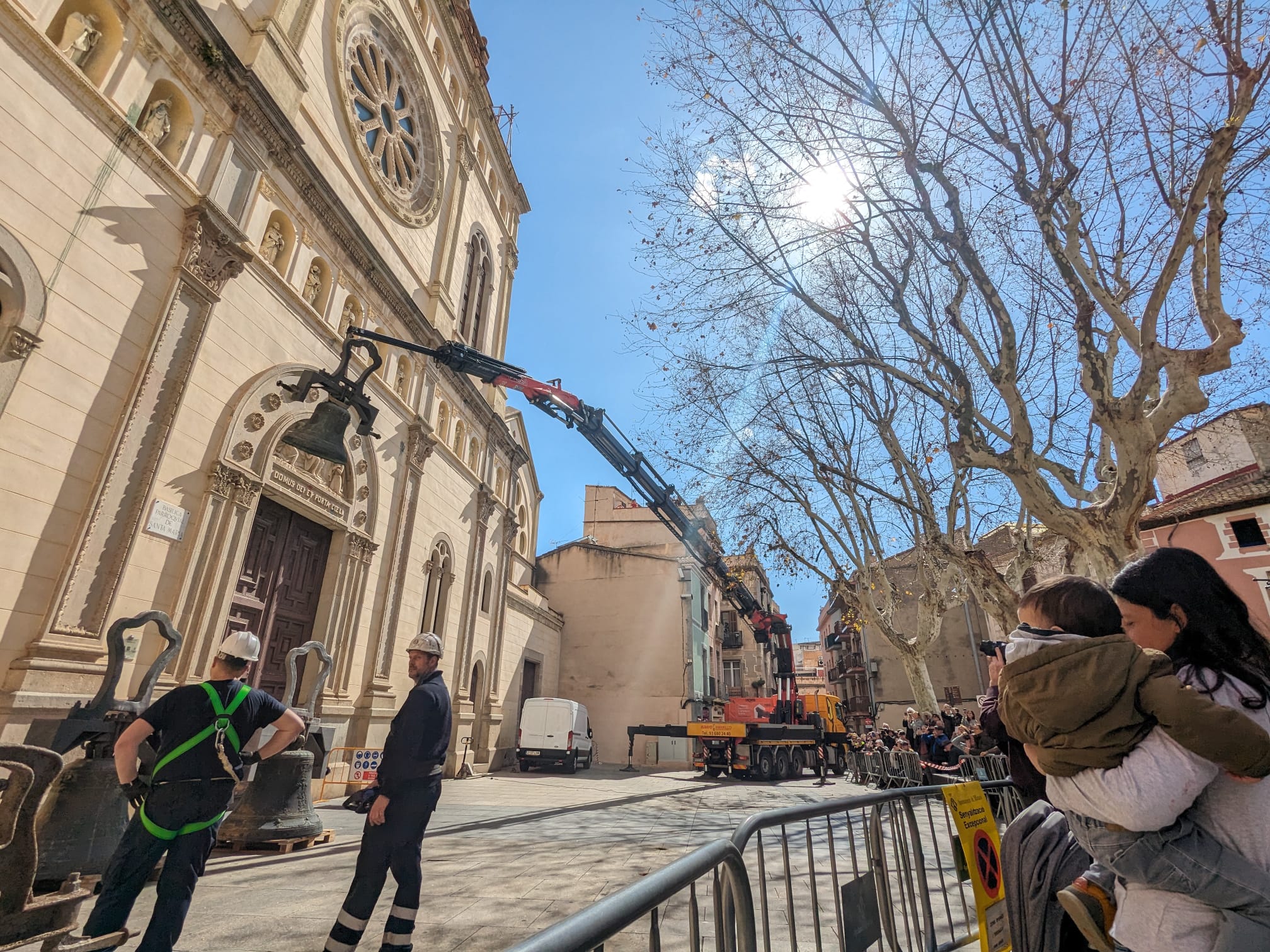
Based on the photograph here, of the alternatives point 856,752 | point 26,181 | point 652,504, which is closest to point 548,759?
point 652,504

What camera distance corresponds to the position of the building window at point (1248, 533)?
64.1ft

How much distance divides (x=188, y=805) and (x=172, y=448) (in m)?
5.72

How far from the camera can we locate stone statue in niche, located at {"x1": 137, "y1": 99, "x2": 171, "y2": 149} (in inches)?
290

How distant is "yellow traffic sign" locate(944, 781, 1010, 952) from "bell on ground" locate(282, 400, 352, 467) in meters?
6.30

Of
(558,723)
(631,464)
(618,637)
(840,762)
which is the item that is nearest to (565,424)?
(631,464)

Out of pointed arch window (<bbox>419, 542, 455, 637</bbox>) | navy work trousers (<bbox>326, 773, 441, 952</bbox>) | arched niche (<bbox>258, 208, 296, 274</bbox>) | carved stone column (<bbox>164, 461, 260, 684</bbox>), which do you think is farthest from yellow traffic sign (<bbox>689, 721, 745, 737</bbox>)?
arched niche (<bbox>258, 208, 296, 274</bbox>)

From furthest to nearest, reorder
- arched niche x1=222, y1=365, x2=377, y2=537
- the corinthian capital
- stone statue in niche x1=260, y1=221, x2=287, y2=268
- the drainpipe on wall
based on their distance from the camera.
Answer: the drainpipe on wall < stone statue in niche x1=260, y1=221, x2=287, y2=268 < arched niche x1=222, y1=365, x2=377, y2=537 < the corinthian capital

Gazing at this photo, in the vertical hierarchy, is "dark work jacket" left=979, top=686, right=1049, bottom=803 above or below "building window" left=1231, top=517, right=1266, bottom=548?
below

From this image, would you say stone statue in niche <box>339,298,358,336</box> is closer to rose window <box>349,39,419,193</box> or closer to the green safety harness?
rose window <box>349,39,419,193</box>

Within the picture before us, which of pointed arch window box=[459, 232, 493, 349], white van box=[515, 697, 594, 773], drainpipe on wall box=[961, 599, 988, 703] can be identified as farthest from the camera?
drainpipe on wall box=[961, 599, 988, 703]

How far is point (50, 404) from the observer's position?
603 cm

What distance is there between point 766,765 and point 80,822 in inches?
688

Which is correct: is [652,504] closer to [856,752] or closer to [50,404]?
[856,752]

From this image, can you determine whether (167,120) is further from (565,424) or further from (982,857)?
(982,857)
